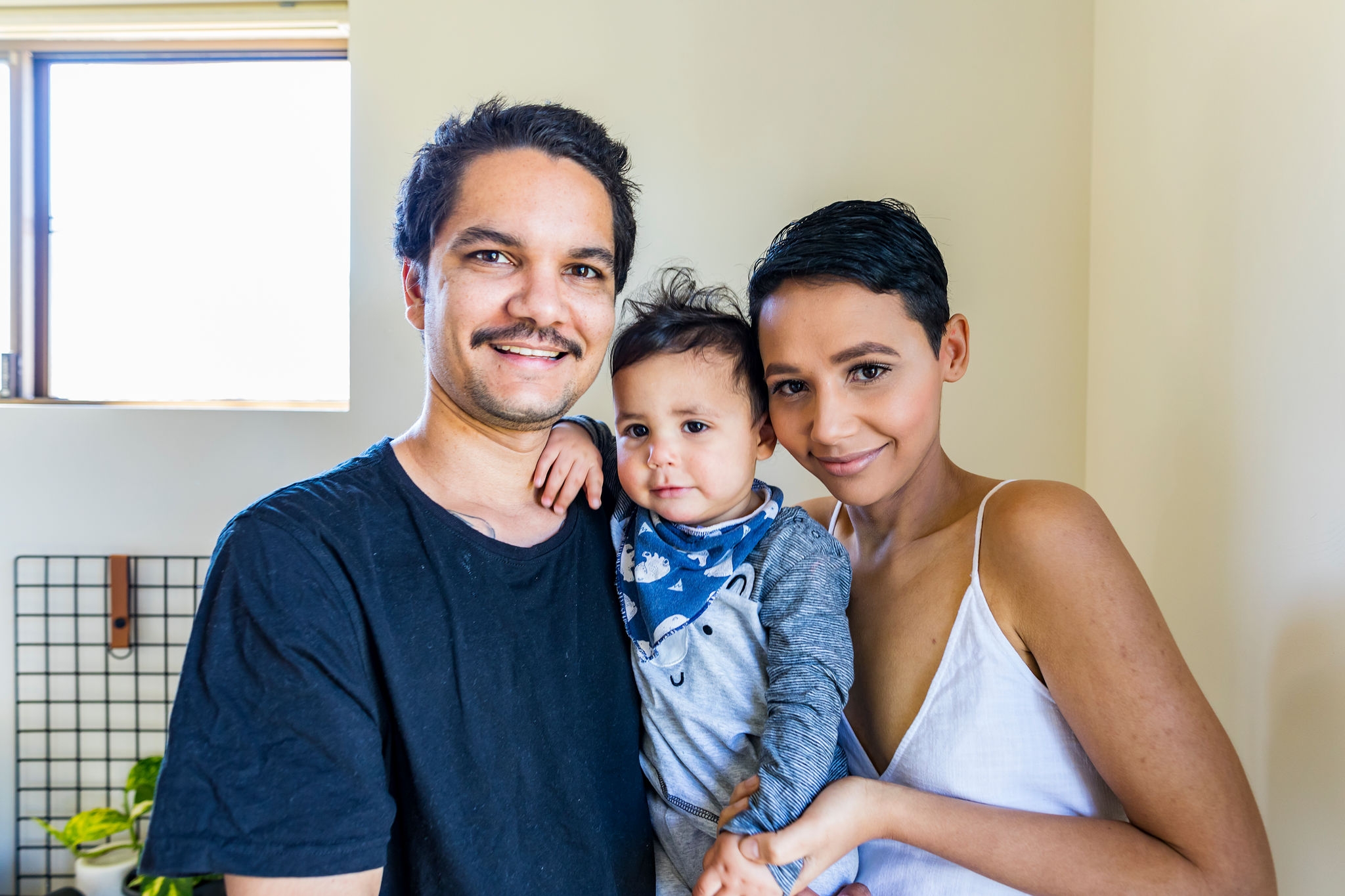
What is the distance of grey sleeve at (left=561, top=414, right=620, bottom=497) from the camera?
133 cm

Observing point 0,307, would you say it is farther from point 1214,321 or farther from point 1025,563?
point 1214,321

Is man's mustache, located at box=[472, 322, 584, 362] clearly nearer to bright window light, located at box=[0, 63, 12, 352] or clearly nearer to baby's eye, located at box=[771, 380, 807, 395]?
baby's eye, located at box=[771, 380, 807, 395]

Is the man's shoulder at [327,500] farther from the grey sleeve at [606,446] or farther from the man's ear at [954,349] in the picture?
the man's ear at [954,349]

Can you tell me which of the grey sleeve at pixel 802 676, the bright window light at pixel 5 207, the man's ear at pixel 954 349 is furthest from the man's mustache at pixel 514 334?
the bright window light at pixel 5 207

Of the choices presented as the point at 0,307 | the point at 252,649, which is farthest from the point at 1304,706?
the point at 0,307

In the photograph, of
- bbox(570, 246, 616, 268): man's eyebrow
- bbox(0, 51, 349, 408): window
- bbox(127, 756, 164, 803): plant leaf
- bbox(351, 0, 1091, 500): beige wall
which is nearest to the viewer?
bbox(570, 246, 616, 268): man's eyebrow

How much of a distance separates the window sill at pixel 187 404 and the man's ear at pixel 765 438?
158 centimetres

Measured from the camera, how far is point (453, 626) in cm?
99

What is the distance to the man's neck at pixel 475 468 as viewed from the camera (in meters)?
1.11

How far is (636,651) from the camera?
119cm

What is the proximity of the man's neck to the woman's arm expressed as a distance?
1.65 feet

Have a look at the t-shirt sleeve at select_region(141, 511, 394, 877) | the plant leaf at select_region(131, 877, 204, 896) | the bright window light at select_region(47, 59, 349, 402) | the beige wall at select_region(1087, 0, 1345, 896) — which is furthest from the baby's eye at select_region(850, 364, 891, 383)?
the plant leaf at select_region(131, 877, 204, 896)

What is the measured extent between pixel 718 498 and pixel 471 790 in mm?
514

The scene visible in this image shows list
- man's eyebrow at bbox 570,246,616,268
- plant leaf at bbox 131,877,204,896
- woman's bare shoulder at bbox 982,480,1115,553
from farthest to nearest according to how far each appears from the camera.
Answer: plant leaf at bbox 131,877,204,896, man's eyebrow at bbox 570,246,616,268, woman's bare shoulder at bbox 982,480,1115,553
